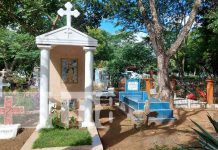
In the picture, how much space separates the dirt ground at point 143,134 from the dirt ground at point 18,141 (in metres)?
2.10

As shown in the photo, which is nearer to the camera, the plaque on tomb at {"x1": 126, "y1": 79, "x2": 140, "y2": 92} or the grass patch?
the grass patch

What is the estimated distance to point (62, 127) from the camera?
8570mm

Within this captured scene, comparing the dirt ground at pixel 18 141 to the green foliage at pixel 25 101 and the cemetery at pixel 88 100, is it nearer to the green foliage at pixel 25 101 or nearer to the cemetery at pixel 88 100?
the cemetery at pixel 88 100

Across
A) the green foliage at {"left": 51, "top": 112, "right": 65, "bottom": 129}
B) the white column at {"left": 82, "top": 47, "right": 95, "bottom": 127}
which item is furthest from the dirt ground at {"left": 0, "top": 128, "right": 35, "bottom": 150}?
the white column at {"left": 82, "top": 47, "right": 95, "bottom": 127}

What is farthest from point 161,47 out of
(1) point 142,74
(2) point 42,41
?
(1) point 142,74

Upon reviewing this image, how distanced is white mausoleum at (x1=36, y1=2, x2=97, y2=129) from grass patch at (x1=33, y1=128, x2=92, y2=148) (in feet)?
2.70

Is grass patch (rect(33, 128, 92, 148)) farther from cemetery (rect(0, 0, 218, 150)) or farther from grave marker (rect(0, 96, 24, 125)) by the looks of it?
grave marker (rect(0, 96, 24, 125))

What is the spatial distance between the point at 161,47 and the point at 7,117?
22.7 ft

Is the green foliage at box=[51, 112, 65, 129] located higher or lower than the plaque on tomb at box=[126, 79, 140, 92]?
lower

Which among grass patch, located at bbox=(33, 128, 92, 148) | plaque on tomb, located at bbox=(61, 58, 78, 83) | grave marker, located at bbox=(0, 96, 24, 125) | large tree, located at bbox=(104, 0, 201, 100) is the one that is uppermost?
large tree, located at bbox=(104, 0, 201, 100)

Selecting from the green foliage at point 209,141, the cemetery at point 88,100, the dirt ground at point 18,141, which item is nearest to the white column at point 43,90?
the cemetery at point 88,100

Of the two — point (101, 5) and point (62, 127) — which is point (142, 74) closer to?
point (101, 5)

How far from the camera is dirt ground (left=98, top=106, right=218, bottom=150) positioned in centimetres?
741

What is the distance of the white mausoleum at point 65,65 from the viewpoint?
8.86 meters
